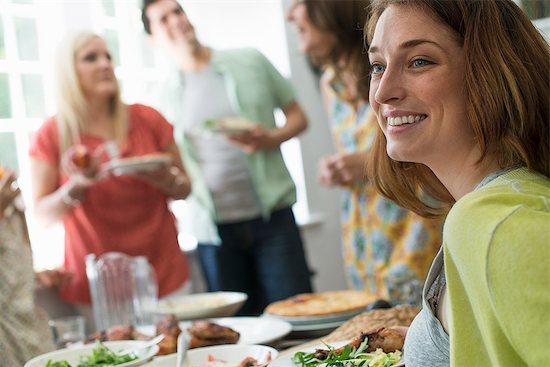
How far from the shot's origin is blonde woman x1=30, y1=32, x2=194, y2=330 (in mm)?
2883

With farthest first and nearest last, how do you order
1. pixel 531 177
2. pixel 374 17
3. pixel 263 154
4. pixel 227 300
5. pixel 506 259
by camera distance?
pixel 263 154, pixel 227 300, pixel 374 17, pixel 531 177, pixel 506 259

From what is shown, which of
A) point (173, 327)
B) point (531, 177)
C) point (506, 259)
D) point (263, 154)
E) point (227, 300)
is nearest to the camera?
point (506, 259)

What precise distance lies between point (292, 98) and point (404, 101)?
237 centimetres

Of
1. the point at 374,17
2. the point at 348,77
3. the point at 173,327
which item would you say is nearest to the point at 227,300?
the point at 173,327

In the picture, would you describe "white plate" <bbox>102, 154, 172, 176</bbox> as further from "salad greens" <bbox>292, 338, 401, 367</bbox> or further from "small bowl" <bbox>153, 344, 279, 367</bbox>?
"salad greens" <bbox>292, 338, 401, 367</bbox>

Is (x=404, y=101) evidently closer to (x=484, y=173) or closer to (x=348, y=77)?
(x=484, y=173)

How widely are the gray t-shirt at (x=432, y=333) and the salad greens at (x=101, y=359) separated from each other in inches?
24.7

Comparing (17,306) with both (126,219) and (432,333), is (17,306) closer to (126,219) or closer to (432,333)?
(126,219)

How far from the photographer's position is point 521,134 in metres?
1.07

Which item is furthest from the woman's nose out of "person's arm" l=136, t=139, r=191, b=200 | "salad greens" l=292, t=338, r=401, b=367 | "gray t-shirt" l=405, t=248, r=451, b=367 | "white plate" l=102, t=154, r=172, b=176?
"person's arm" l=136, t=139, r=191, b=200

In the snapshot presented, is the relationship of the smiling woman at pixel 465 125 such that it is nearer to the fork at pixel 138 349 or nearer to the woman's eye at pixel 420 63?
the woman's eye at pixel 420 63

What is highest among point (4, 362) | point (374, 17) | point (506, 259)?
point (374, 17)

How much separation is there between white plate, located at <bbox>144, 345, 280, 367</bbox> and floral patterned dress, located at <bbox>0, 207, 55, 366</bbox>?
0.48 m

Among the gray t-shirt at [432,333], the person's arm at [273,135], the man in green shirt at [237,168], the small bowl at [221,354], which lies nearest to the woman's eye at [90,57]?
the man in green shirt at [237,168]
